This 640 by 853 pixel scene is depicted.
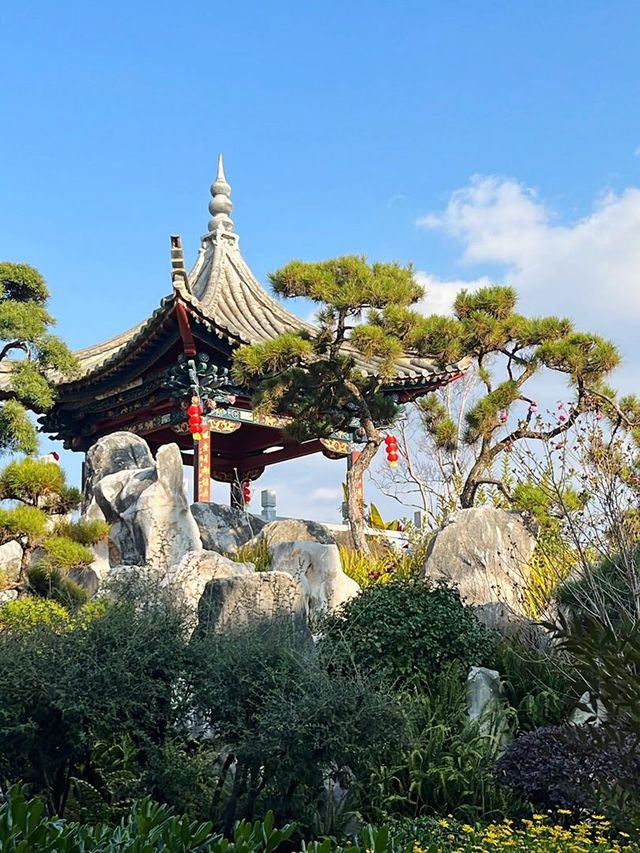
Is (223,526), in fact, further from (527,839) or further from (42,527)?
(527,839)

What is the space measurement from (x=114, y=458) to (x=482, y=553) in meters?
4.87

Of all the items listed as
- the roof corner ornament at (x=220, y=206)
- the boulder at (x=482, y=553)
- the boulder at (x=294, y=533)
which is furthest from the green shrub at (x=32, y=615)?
the roof corner ornament at (x=220, y=206)

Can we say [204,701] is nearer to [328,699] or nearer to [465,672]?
[328,699]

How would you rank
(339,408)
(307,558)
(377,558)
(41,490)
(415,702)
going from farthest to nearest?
(339,408) → (377,558) → (307,558) → (41,490) → (415,702)

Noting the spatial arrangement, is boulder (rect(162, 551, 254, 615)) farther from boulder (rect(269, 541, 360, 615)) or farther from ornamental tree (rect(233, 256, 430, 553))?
ornamental tree (rect(233, 256, 430, 553))

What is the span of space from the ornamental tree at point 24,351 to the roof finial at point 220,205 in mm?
6320

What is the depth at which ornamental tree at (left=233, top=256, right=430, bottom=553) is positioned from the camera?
10.8 m

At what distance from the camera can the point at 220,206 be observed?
53.4 ft

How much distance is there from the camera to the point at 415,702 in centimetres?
661

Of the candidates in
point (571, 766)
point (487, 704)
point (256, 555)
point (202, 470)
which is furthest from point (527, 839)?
point (202, 470)

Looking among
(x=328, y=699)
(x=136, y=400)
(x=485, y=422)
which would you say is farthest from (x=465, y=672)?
(x=136, y=400)

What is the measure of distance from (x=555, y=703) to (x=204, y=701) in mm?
3141

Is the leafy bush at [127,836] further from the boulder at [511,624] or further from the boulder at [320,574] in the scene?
the boulder at [320,574]

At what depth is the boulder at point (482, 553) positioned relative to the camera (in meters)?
9.62
